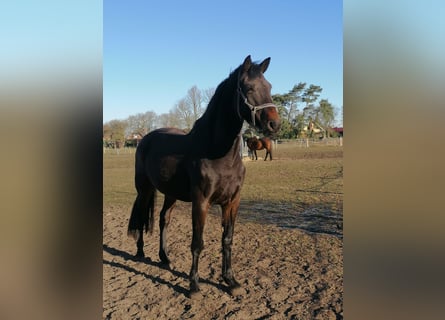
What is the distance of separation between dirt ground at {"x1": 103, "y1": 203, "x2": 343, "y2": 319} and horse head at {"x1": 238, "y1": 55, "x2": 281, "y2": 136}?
6.10 feet

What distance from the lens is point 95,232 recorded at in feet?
3.56

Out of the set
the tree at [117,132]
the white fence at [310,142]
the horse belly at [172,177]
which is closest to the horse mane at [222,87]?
the horse belly at [172,177]

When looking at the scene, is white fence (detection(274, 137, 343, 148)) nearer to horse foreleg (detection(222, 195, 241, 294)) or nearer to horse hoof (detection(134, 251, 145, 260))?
horse hoof (detection(134, 251, 145, 260))

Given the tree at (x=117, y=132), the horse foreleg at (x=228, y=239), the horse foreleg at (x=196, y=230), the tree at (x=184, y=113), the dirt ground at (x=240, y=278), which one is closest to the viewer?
the dirt ground at (x=240, y=278)

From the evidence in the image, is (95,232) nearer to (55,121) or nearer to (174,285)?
(55,121)

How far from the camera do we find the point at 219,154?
3357mm

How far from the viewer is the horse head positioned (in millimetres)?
2750

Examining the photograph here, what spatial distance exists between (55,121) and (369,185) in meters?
0.96

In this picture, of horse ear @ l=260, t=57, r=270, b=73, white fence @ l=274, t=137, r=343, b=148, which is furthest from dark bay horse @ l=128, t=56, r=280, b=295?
white fence @ l=274, t=137, r=343, b=148

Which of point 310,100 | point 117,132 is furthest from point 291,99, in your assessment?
point 117,132

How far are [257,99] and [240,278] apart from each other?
2.31 m

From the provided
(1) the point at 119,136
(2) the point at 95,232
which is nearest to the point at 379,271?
(2) the point at 95,232

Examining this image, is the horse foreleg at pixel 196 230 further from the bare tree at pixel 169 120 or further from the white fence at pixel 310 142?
the white fence at pixel 310 142

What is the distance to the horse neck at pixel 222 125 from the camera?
3272 millimetres
